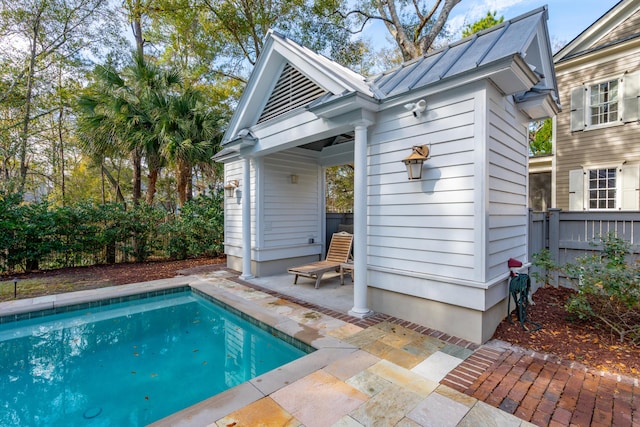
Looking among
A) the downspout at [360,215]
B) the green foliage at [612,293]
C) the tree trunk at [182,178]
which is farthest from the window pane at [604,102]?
the tree trunk at [182,178]

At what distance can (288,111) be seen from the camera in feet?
17.7

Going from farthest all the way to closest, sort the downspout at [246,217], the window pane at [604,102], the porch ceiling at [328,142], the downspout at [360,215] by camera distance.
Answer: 1. the window pane at [604,102]
2. the porch ceiling at [328,142]
3. the downspout at [246,217]
4. the downspout at [360,215]

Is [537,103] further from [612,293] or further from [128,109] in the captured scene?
[128,109]

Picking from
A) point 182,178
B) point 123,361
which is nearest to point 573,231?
point 123,361

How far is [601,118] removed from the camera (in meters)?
8.31

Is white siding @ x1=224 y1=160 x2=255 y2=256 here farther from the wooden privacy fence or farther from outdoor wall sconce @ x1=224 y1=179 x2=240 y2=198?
the wooden privacy fence

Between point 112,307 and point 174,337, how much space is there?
1.98 metres

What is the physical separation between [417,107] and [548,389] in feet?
10.1

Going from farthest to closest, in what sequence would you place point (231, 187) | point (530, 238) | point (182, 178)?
point (182, 178) → point (231, 187) → point (530, 238)

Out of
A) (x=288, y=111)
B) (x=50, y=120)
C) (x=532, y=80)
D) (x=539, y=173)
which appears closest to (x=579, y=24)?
(x=539, y=173)

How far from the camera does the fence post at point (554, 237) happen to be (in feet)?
17.8

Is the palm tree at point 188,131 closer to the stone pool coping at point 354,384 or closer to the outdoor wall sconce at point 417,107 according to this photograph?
the stone pool coping at point 354,384

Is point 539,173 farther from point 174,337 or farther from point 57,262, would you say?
point 57,262

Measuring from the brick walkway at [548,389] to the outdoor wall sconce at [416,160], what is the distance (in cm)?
206
